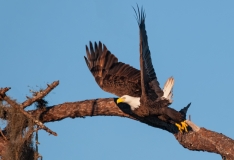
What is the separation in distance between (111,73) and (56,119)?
1015 millimetres

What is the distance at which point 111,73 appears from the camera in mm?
8680

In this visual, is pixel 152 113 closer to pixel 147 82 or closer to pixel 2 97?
pixel 147 82

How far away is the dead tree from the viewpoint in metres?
7.42

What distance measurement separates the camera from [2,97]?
7.79 metres

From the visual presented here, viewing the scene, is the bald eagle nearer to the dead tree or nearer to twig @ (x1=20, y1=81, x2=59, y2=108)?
the dead tree

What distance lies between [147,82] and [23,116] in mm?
1660

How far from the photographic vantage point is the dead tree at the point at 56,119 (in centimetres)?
742

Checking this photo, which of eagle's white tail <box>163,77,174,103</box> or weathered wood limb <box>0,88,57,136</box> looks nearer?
weathered wood limb <box>0,88,57,136</box>

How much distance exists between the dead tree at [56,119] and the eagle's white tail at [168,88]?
0.29 meters

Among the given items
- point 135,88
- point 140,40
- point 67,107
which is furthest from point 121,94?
point 140,40

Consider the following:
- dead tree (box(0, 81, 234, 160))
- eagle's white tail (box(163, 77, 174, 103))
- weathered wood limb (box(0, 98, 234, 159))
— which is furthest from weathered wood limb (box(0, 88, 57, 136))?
eagle's white tail (box(163, 77, 174, 103))

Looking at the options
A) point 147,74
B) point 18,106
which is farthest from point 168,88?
point 18,106

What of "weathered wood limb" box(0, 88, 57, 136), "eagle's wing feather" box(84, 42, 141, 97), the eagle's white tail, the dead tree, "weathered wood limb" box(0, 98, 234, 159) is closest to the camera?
the dead tree

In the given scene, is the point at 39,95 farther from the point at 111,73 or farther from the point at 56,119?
the point at 111,73
